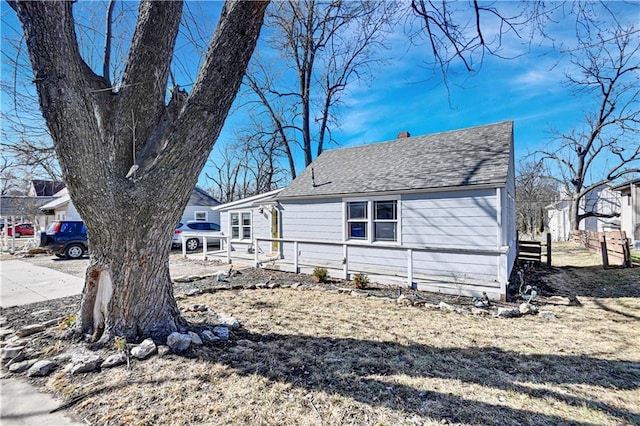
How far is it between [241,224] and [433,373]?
465 inches

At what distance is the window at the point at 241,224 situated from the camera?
45.0 feet

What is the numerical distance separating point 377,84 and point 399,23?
7241 millimetres

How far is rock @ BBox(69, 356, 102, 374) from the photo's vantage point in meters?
2.98

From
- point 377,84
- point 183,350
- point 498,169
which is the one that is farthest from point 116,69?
point 377,84

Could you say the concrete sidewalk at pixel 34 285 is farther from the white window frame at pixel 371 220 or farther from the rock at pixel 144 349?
the white window frame at pixel 371 220

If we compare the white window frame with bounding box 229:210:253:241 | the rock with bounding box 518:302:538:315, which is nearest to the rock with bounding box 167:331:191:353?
the rock with bounding box 518:302:538:315

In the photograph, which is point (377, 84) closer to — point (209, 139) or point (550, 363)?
point (209, 139)

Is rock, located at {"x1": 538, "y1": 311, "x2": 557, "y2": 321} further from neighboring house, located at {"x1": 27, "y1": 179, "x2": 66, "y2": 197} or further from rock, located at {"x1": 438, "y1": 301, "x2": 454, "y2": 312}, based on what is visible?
neighboring house, located at {"x1": 27, "y1": 179, "x2": 66, "y2": 197}

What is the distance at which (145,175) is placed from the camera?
329 cm

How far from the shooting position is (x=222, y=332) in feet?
13.0

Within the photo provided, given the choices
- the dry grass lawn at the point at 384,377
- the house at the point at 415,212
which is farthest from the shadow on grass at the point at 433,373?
the house at the point at 415,212

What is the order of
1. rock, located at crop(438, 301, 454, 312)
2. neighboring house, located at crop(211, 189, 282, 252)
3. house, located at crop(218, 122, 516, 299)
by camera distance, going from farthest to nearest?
→ 1. neighboring house, located at crop(211, 189, 282, 252)
2. house, located at crop(218, 122, 516, 299)
3. rock, located at crop(438, 301, 454, 312)

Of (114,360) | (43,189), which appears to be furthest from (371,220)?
(43,189)

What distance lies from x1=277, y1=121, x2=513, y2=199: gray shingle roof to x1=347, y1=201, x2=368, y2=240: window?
528 mm
